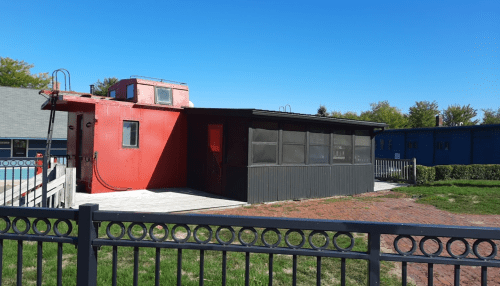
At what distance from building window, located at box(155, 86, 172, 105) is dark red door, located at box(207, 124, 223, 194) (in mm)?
2964

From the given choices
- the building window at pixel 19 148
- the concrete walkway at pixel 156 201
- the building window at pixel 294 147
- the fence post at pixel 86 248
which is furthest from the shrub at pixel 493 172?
the building window at pixel 19 148

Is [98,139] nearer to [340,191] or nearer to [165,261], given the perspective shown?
[165,261]

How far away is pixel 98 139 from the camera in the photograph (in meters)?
12.4

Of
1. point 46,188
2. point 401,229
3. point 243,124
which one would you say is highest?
point 243,124

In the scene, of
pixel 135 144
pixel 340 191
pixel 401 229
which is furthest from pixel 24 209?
pixel 340 191

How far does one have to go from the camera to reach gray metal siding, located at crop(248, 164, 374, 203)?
37.3ft

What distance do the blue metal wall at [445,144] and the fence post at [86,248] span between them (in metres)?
27.6

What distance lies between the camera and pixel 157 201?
1069 centimetres

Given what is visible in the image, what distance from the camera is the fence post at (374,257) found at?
2.23 meters

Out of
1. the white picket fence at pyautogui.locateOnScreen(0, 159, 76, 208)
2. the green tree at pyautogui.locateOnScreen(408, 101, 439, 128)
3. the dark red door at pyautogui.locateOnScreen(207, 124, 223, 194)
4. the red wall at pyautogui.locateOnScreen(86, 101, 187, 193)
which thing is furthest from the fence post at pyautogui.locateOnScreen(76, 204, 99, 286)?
the green tree at pyautogui.locateOnScreen(408, 101, 439, 128)

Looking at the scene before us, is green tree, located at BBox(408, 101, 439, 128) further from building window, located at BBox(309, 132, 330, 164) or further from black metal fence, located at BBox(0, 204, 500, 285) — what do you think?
black metal fence, located at BBox(0, 204, 500, 285)

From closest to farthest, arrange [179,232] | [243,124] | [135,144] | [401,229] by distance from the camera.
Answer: [401,229]
[179,232]
[243,124]
[135,144]

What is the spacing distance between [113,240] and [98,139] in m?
11.1

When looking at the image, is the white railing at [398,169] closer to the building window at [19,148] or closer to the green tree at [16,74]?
the building window at [19,148]
